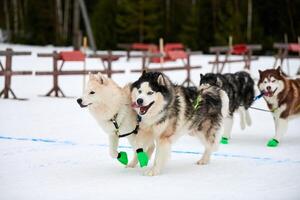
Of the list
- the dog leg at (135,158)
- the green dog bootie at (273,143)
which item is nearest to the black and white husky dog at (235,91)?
the green dog bootie at (273,143)

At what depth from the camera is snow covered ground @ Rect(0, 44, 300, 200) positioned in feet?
13.0

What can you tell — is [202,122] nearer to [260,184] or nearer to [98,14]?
[260,184]

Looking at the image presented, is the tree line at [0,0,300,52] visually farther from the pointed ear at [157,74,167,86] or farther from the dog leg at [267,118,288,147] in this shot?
the pointed ear at [157,74,167,86]

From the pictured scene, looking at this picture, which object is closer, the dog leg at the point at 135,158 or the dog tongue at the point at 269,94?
the dog leg at the point at 135,158

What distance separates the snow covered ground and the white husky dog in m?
0.32

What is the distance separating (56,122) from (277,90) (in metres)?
3.44

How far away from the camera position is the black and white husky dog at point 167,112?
4.49 meters

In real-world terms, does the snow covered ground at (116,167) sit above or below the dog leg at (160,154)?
below

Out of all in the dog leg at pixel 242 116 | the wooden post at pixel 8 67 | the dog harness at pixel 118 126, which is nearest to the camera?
the dog harness at pixel 118 126

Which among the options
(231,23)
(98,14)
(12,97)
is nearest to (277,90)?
(12,97)

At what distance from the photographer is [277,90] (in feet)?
20.6

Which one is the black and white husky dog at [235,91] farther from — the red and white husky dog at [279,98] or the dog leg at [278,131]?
the dog leg at [278,131]

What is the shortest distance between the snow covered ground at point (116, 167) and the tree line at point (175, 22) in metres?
15.7

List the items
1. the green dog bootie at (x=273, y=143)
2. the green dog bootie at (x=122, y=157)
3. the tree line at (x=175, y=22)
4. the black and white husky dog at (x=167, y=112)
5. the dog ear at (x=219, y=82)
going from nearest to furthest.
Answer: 1. the black and white husky dog at (x=167, y=112)
2. the green dog bootie at (x=122, y=157)
3. the dog ear at (x=219, y=82)
4. the green dog bootie at (x=273, y=143)
5. the tree line at (x=175, y=22)
